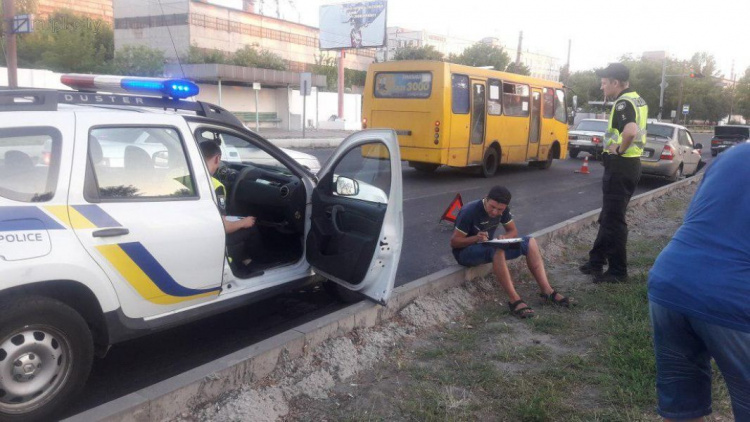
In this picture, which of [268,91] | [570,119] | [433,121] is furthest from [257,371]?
[268,91]

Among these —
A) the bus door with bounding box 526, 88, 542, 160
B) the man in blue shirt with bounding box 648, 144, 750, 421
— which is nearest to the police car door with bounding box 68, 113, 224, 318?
the man in blue shirt with bounding box 648, 144, 750, 421

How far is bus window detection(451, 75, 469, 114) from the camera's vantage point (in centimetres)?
1395

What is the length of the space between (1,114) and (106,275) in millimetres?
980

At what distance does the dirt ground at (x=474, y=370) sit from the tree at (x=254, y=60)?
39.0 metres

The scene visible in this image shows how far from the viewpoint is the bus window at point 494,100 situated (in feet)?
49.4

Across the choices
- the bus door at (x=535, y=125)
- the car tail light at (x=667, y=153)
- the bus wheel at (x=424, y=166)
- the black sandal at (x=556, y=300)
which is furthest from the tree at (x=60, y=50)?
the black sandal at (x=556, y=300)

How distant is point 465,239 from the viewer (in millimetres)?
5402

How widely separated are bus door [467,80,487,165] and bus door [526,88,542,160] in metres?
2.73

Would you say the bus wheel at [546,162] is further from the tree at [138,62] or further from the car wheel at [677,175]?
the tree at [138,62]

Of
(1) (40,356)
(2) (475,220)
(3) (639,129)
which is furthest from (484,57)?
(1) (40,356)

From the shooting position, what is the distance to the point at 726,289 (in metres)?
2.15

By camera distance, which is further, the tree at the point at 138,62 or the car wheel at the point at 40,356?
the tree at the point at 138,62

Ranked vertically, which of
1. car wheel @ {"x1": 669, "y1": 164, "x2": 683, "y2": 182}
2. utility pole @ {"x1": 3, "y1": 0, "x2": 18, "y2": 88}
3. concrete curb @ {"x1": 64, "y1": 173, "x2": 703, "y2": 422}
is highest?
utility pole @ {"x1": 3, "y1": 0, "x2": 18, "y2": 88}

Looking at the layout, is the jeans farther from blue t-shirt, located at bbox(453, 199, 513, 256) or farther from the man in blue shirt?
blue t-shirt, located at bbox(453, 199, 513, 256)
